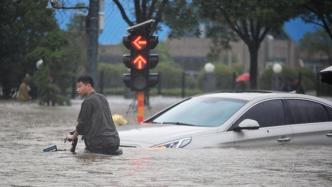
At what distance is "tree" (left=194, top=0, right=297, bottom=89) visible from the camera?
33.6m

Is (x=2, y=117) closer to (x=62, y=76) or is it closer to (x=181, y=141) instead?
(x=181, y=141)

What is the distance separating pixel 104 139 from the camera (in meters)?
11.5

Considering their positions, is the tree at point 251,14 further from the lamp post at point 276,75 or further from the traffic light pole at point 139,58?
the traffic light pole at point 139,58

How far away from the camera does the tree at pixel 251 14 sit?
3359 cm

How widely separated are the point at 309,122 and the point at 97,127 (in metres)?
4.17

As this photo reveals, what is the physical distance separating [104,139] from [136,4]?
2510 centimetres

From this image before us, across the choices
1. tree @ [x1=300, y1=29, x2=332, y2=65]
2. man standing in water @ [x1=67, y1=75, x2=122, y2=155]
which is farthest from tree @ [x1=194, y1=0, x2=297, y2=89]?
tree @ [x1=300, y1=29, x2=332, y2=65]

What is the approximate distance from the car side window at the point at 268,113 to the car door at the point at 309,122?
0.17 m

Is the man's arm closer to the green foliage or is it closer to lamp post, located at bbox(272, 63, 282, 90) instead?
the green foliage

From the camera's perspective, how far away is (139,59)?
19781 millimetres

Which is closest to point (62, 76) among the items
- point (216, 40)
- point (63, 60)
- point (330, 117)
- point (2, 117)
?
point (63, 60)

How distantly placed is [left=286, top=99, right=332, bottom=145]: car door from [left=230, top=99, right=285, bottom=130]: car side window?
175mm

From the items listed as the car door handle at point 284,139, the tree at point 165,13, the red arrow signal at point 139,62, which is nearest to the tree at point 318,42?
the tree at point 165,13

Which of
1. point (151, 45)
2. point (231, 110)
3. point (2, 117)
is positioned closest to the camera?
point (231, 110)
